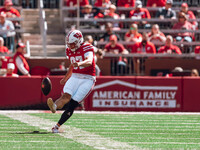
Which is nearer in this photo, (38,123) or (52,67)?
(38,123)

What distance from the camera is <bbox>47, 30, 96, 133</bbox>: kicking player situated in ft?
31.4

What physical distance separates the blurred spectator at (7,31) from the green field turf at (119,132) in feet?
17.2

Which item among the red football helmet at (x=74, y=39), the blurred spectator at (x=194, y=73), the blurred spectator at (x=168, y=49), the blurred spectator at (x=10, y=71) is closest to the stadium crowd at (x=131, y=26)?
the blurred spectator at (x=168, y=49)

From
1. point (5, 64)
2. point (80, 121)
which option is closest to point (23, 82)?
point (5, 64)

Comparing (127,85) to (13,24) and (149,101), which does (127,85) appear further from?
(13,24)

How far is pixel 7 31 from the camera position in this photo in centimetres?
1798

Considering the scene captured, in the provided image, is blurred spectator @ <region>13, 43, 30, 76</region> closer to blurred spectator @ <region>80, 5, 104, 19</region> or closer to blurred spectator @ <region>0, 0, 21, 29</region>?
blurred spectator @ <region>0, 0, 21, 29</region>

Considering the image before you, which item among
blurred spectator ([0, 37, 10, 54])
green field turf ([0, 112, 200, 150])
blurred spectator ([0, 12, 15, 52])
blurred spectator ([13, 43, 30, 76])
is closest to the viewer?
green field turf ([0, 112, 200, 150])

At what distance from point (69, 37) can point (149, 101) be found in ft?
22.1

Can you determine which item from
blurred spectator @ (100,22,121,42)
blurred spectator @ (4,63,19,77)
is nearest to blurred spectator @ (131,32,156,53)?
blurred spectator @ (100,22,121,42)

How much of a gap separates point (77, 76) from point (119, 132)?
116 centimetres

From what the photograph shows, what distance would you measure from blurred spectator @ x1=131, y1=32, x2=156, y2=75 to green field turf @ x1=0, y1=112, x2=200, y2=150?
13.6ft

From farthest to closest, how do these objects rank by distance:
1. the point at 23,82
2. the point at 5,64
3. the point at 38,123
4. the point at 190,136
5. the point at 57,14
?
the point at 57,14, the point at 5,64, the point at 23,82, the point at 38,123, the point at 190,136

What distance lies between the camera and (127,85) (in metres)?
16.0
